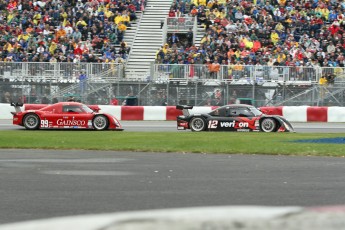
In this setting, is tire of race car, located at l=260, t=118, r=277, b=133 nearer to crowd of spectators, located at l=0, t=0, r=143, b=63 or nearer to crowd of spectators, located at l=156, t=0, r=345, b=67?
crowd of spectators, located at l=156, t=0, r=345, b=67

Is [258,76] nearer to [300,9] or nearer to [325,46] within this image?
[325,46]

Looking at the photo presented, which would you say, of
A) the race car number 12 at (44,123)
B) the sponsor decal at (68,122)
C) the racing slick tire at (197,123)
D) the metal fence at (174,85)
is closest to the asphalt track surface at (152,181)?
the sponsor decal at (68,122)

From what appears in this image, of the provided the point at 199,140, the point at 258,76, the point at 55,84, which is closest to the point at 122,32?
the point at 55,84

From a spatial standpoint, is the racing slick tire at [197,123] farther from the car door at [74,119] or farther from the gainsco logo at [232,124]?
the car door at [74,119]

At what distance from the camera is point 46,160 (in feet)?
52.2

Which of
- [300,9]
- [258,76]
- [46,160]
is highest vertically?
[300,9]

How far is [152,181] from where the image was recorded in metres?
12.2

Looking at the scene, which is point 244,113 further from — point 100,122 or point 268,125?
point 100,122

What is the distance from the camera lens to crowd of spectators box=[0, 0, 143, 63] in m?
38.6

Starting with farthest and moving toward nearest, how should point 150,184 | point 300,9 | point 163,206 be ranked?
point 300,9 → point 150,184 → point 163,206

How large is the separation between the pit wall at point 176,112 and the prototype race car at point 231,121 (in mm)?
4858

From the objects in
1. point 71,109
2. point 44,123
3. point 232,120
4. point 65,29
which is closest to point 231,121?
point 232,120

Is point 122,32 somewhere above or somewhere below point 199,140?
above

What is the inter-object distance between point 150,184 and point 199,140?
9394mm
